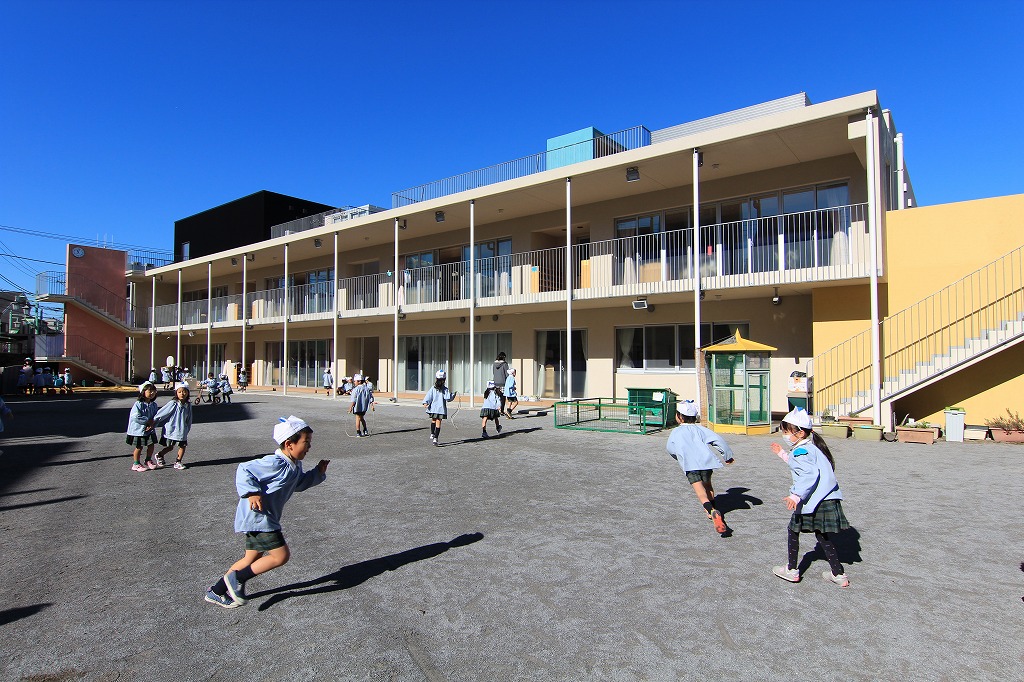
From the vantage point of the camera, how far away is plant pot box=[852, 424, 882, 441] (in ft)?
37.9

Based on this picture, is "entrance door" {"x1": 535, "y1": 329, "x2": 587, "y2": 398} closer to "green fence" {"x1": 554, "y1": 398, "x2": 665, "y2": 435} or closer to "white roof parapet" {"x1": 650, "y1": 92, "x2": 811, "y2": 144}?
"green fence" {"x1": 554, "y1": 398, "x2": 665, "y2": 435}

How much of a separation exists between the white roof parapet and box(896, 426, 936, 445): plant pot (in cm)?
869

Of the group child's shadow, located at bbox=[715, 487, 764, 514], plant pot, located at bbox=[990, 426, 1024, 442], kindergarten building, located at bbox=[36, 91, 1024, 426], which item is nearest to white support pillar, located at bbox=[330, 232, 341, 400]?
kindergarten building, located at bbox=[36, 91, 1024, 426]

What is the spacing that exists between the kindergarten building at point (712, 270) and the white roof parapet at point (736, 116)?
6 cm

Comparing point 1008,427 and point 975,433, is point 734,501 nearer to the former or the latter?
point 975,433

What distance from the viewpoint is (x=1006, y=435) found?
36.8 ft

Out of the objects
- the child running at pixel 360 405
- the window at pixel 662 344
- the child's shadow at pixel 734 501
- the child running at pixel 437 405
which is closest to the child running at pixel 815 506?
the child's shadow at pixel 734 501

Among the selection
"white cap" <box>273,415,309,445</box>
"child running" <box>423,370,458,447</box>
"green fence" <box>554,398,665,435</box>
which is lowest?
"green fence" <box>554,398,665,435</box>

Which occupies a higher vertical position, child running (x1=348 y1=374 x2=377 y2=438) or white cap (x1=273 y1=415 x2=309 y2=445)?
white cap (x1=273 y1=415 x2=309 y2=445)

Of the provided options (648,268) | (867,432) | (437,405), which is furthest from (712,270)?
(437,405)

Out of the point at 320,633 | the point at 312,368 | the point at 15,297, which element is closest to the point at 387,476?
the point at 320,633

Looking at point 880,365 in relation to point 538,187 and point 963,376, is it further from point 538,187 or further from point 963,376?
point 538,187

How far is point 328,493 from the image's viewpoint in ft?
24.3

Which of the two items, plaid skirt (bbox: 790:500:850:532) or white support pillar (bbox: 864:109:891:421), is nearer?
plaid skirt (bbox: 790:500:850:532)
